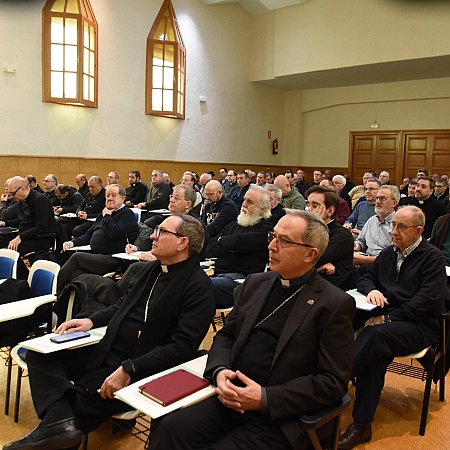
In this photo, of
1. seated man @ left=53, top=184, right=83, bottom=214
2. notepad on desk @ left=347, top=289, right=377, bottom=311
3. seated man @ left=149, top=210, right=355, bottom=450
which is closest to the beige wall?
seated man @ left=53, top=184, right=83, bottom=214

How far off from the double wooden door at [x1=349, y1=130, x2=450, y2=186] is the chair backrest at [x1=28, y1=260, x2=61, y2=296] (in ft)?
40.0

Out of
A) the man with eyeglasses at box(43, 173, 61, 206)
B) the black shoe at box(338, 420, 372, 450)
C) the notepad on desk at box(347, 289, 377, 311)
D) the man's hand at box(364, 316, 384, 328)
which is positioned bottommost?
the black shoe at box(338, 420, 372, 450)

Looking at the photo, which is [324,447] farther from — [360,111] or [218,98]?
[360,111]

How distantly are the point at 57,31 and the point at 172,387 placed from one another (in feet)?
31.9

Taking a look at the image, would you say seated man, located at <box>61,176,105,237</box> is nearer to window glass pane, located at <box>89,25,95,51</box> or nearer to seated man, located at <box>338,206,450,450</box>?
window glass pane, located at <box>89,25,95,51</box>

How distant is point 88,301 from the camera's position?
2.75m

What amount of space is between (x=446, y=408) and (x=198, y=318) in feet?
5.96

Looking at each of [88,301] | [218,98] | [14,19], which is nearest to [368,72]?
[218,98]

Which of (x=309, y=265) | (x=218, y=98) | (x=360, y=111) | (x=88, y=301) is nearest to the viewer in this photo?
(x=309, y=265)

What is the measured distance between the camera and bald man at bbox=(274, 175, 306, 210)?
681cm

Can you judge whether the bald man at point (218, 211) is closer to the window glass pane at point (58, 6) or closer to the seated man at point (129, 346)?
the seated man at point (129, 346)

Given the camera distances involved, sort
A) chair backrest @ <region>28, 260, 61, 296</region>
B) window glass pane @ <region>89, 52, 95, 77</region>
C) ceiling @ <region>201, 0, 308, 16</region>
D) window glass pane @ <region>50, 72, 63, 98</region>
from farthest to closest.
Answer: ceiling @ <region>201, 0, 308, 16</region>, window glass pane @ <region>89, 52, 95, 77</region>, window glass pane @ <region>50, 72, 63, 98</region>, chair backrest @ <region>28, 260, 61, 296</region>

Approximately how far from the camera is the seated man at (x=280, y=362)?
1740mm

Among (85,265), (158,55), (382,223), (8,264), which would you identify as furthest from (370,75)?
(8,264)
